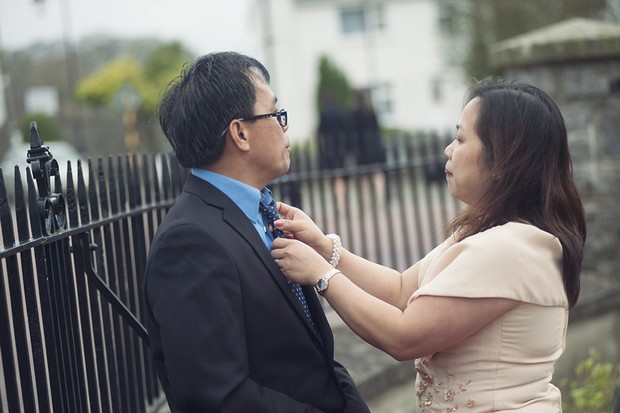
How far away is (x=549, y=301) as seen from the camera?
9.06ft

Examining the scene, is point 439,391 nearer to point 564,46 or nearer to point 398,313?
point 398,313

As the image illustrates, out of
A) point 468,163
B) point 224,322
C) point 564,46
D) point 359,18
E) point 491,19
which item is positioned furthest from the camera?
point 359,18

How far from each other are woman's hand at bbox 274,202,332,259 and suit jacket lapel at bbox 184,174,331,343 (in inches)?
11.2

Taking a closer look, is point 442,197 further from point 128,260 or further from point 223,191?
point 223,191

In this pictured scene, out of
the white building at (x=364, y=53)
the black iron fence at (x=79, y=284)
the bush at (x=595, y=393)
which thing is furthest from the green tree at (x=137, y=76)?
the black iron fence at (x=79, y=284)

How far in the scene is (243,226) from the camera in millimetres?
2666

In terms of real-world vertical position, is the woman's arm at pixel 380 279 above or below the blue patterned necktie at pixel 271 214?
below

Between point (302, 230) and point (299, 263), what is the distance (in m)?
0.36

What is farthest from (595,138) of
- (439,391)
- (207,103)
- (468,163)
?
(207,103)

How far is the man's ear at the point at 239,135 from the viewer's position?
106 inches

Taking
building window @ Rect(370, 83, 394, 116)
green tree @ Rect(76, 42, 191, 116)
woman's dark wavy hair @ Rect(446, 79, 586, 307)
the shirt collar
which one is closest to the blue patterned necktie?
the shirt collar

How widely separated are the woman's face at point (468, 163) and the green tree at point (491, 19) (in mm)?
20708

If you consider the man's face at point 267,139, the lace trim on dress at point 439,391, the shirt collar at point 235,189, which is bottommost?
the lace trim on dress at point 439,391

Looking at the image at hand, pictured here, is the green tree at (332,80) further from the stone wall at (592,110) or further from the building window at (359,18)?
A: the stone wall at (592,110)
